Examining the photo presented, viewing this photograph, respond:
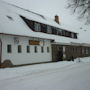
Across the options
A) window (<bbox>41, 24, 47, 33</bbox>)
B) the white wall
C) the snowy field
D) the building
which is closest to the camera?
the snowy field

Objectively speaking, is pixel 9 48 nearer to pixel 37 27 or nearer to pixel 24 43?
pixel 24 43

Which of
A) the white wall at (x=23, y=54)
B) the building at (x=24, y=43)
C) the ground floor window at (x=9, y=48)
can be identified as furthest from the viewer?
the ground floor window at (x=9, y=48)

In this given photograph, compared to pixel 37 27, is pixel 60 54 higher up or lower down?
lower down

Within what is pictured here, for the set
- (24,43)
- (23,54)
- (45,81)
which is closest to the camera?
(45,81)

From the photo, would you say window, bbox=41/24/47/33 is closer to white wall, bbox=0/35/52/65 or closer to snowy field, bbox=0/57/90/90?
white wall, bbox=0/35/52/65

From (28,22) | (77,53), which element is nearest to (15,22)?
(28,22)

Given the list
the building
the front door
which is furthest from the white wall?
the front door

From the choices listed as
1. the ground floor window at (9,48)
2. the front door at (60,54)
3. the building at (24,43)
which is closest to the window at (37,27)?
the building at (24,43)

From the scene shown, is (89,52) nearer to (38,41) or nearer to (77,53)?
(77,53)

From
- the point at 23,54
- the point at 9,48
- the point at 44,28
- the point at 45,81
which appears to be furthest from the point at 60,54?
the point at 45,81

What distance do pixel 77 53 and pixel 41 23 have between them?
43.5 feet

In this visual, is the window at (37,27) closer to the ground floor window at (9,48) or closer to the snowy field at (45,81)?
the ground floor window at (9,48)

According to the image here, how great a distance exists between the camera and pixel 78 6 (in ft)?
53.2

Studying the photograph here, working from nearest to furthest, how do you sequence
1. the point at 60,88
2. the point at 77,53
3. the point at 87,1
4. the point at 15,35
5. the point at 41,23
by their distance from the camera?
the point at 60,88 < the point at 87,1 < the point at 15,35 < the point at 41,23 < the point at 77,53
